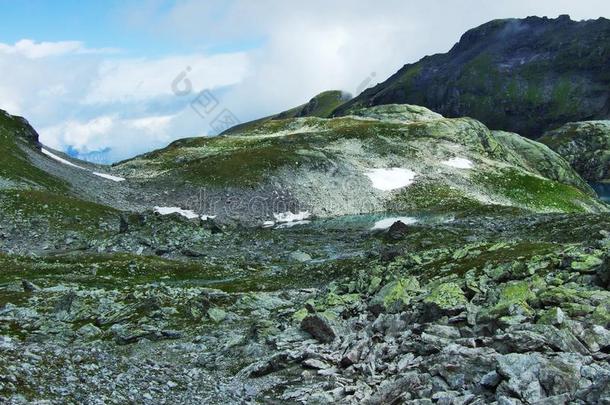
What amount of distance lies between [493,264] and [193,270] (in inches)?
1140

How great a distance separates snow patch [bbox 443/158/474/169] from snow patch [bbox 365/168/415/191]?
12458mm

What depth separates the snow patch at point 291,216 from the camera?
10050cm

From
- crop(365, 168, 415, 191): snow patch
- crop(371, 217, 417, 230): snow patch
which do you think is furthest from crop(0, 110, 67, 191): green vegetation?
crop(365, 168, 415, 191): snow patch

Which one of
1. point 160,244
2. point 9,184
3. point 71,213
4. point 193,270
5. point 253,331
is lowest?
point 253,331

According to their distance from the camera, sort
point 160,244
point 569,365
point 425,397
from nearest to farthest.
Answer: point 569,365
point 425,397
point 160,244

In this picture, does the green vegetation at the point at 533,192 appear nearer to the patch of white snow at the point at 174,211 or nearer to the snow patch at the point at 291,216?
the snow patch at the point at 291,216

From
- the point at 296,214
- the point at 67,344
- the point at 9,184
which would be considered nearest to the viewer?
the point at 67,344

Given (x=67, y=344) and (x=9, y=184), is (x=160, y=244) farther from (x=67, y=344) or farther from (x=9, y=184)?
(x=67, y=344)

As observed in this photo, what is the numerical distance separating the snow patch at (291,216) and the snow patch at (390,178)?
2051cm

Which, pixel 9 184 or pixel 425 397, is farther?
pixel 9 184

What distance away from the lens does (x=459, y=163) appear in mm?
132875

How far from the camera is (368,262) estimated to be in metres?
50.6

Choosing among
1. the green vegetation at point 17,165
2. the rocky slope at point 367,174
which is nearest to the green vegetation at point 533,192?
the rocky slope at point 367,174

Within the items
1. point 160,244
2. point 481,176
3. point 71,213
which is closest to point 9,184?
point 71,213
